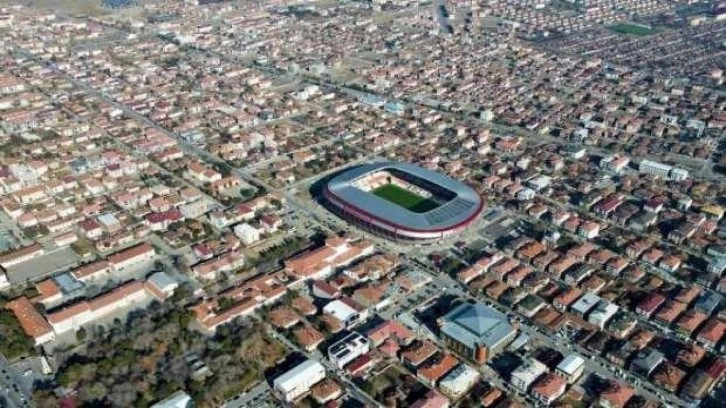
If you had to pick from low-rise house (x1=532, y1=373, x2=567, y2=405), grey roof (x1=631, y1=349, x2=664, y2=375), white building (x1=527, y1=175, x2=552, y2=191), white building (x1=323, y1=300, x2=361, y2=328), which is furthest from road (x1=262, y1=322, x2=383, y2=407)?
white building (x1=527, y1=175, x2=552, y2=191)

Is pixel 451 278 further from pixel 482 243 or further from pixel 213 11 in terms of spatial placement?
pixel 213 11

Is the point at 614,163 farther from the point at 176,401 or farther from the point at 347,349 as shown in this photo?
the point at 176,401

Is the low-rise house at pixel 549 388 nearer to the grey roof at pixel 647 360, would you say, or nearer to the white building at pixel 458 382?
the white building at pixel 458 382

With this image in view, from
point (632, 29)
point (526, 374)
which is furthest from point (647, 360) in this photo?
point (632, 29)

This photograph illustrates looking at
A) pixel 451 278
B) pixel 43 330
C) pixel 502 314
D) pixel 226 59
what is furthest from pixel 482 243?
pixel 226 59

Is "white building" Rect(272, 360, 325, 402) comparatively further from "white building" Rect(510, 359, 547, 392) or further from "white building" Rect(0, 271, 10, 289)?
"white building" Rect(0, 271, 10, 289)

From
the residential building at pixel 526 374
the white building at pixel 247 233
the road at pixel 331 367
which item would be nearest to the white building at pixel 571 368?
the residential building at pixel 526 374
